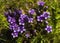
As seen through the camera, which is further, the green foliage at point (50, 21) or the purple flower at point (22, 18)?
the green foliage at point (50, 21)

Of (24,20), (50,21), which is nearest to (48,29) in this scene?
(50,21)

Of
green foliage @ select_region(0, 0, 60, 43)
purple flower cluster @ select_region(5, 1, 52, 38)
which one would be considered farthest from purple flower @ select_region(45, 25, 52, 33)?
green foliage @ select_region(0, 0, 60, 43)

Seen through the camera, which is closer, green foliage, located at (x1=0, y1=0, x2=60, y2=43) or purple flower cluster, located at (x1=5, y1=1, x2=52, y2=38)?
purple flower cluster, located at (x1=5, y1=1, x2=52, y2=38)

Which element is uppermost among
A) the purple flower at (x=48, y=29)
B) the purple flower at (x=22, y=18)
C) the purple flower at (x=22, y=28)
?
the purple flower at (x=22, y=18)

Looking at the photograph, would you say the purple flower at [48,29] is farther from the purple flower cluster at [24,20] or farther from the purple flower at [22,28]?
the purple flower at [22,28]

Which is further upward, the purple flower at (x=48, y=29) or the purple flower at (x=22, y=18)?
the purple flower at (x=22, y=18)

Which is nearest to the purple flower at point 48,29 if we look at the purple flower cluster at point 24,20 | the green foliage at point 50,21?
the purple flower cluster at point 24,20

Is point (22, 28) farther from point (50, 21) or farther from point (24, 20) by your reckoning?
point (50, 21)

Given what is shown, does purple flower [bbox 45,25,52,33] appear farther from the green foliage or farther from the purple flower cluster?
the green foliage
